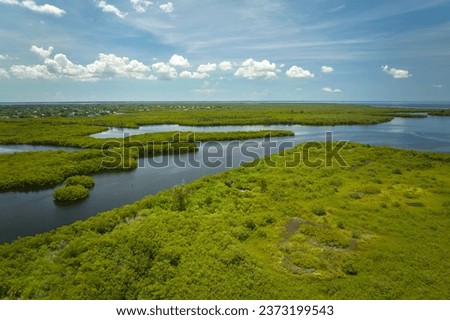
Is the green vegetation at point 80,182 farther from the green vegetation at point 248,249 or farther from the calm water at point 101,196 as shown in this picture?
the green vegetation at point 248,249

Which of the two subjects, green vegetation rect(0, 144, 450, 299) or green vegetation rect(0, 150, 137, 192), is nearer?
green vegetation rect(0, 144, 450, 299)

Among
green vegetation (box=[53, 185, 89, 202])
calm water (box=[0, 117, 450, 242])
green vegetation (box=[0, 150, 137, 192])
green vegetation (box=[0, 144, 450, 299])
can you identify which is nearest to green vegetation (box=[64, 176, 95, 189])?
calm water (box=[0, 117, 450, 242])

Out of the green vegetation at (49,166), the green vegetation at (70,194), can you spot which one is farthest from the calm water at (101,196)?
the green vegetation at (49,166)

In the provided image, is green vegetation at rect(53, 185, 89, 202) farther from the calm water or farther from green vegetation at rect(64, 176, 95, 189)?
green vegetation at rect(64, 176, 95, 189)

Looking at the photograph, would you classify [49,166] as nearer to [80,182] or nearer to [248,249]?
[80,182]

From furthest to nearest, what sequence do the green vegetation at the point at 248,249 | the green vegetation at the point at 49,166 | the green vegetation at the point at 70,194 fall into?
the green vegetation at the point at 49,166 → the green vegetation at the point at 70,194 → the green vegetation at the point at 248,249

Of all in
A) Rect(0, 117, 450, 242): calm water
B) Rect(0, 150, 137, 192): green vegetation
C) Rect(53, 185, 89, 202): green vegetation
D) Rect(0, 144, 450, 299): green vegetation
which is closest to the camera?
Rect(0, 144, 450, 299): green vegetation
